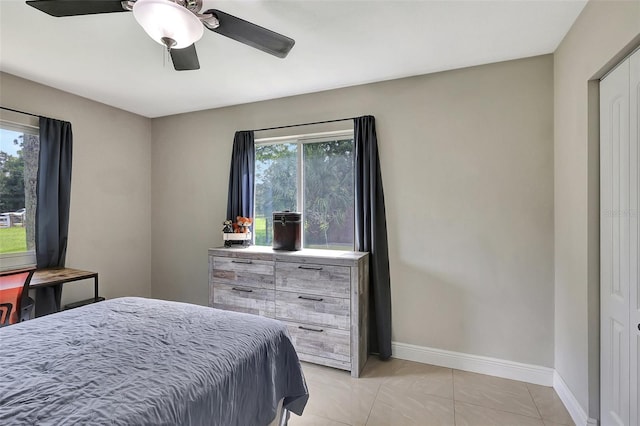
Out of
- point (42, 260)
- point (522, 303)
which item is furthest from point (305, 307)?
point (42, 260)

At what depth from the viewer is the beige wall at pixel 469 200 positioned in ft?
7.63

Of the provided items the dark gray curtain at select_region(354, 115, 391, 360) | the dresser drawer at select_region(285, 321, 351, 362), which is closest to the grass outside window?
the dresser drawer at select_region(285, 321, 351, 362)

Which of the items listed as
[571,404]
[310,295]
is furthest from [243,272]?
[571,404]

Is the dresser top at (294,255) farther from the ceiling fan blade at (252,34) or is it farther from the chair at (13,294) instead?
the ceiling fan blade at (252,34)

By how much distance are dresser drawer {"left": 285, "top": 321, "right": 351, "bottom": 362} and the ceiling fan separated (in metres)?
2.16

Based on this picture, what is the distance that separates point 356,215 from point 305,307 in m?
0.96

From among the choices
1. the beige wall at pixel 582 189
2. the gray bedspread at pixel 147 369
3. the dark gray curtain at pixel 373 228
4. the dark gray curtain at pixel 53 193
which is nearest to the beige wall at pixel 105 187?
the dark gray curtain at pixel 53 193

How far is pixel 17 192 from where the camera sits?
2.77 m

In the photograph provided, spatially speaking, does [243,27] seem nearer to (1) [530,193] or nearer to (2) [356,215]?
(2) [356,215]

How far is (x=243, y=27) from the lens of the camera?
1497 millimetres

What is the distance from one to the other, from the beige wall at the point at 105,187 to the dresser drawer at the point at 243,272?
1.47 metres

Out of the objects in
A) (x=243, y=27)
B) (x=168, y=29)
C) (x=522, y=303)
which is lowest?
(x=522, y=303)

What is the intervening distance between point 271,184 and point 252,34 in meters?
1.94

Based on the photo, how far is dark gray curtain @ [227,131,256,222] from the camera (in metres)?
3.32
